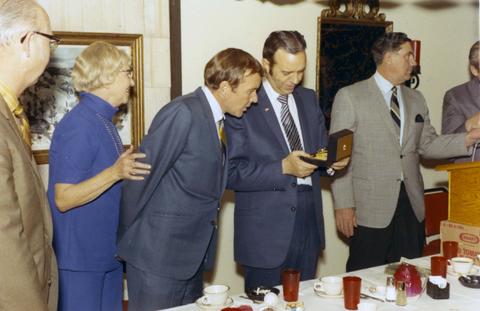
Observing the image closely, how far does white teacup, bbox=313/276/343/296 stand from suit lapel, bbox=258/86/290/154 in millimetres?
1042

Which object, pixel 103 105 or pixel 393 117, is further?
pixel 393 117

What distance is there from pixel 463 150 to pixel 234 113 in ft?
5.12

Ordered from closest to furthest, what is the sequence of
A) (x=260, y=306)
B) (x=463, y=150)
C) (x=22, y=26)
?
1. (x=22, y=26)
2. (x=260, y=306)
3. (x=463, y=150)

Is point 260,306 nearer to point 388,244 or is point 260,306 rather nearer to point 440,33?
point 388,244

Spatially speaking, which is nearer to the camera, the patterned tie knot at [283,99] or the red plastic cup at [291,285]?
the red plastic cup at [291,285]

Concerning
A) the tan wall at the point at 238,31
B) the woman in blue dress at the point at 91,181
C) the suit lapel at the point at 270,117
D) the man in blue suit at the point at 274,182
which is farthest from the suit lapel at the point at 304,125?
the woman in blue dress at the point at 91,181

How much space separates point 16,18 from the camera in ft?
6.13

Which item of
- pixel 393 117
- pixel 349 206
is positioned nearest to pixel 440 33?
pixel 393 117

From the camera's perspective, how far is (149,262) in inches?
107

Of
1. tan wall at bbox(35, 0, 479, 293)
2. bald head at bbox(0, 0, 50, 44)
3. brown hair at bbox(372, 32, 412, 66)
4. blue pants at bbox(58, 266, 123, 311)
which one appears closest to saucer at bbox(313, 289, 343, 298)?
blue pants at bbox(58, 266, 123, 311)

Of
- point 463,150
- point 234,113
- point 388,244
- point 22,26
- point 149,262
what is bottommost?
point 388,244

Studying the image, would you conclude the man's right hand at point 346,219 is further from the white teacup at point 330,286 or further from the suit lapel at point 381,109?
the white teacup at point 330,286

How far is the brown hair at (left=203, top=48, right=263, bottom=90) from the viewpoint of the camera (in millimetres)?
2848

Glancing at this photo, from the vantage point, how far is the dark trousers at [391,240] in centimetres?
386
